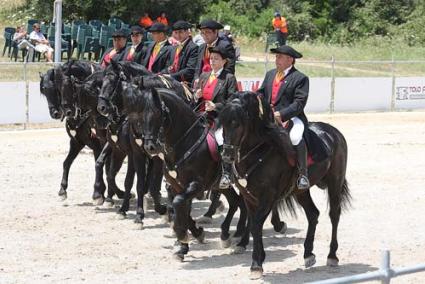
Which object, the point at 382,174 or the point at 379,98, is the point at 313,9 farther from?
the point at 382,174

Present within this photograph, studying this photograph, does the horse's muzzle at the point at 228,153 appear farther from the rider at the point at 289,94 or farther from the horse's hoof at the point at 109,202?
the horse's hoof at the point at 109,202

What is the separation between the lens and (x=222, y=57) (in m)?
10.4

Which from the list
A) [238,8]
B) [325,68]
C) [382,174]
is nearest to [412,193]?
[382,174]

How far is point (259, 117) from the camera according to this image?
29.5ft

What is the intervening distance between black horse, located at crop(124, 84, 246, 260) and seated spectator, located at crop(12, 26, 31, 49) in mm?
18722

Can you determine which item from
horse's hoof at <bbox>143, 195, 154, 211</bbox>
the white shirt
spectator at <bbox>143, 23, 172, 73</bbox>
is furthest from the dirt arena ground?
the white shirt

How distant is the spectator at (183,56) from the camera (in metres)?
12.2

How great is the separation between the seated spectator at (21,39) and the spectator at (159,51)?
15.7m

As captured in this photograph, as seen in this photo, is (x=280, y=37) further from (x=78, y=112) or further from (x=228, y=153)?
(x=228, y=153)

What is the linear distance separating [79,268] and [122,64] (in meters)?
3.27

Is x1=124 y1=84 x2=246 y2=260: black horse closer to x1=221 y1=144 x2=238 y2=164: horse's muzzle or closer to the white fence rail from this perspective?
x1=221 y1=144 x2=238 y2=164: horse's muzzle

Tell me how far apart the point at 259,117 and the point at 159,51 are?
4466 millimetres

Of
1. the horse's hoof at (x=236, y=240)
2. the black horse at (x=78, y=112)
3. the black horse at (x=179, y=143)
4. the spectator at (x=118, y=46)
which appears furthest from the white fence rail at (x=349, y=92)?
the black horse at (x=179, y=143)

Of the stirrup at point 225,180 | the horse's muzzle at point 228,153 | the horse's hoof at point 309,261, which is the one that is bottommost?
the horse's hoof at point 309,261
